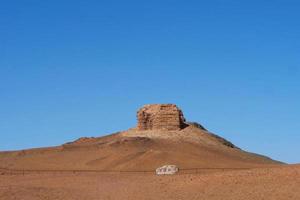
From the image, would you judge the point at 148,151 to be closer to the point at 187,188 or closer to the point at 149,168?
the point at 149,168

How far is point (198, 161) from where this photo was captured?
7419cm

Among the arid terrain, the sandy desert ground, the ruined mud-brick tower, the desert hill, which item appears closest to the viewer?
the sandy desert ground

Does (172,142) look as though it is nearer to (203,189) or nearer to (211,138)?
(211,138)

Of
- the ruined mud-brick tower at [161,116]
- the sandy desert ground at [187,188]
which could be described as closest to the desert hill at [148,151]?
the ruined mud-brick tower at [161,116]

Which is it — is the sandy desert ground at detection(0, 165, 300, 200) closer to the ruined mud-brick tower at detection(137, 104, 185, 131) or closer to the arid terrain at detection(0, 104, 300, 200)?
the arid terrain at detection(0, 104, 300, 200)

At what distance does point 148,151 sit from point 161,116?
1312cm

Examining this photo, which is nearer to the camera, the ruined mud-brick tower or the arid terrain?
the arid terrain

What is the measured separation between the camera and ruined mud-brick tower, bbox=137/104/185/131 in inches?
3533

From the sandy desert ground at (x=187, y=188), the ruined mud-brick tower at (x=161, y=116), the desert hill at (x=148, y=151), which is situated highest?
the ruined mud-brick tower at (x=161, y=116)

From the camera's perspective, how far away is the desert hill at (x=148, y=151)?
73.8 m

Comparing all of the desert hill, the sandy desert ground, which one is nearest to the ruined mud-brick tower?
the desert hill

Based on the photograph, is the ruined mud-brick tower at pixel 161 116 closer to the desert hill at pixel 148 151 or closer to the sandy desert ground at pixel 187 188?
the desert hill at pixel 148 151

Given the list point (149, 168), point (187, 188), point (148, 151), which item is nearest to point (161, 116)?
point (148, 151)

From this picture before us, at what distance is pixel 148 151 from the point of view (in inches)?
3049
